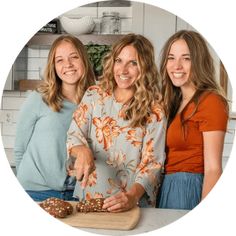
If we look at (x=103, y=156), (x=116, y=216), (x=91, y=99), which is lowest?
(x=116, y=216)

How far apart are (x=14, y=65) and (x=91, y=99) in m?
0.20

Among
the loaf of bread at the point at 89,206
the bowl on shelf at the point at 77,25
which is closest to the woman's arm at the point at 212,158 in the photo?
the loaf of bread at the point at 89,206

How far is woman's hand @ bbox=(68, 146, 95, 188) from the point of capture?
1420 millimetres

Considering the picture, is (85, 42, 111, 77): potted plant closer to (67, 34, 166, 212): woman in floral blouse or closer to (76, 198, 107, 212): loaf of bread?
(67, 34, 166, 212): woman in floral blouse

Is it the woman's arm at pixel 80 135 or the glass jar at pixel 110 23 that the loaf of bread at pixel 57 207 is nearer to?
the woman's arm at pixel 80 135

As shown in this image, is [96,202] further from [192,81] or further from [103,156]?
Result: [192,81]

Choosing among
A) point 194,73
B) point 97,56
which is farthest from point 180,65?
point 97,56

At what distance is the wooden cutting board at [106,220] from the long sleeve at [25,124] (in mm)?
194

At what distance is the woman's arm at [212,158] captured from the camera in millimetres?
1424

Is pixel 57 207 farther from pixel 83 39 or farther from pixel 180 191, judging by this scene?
pixel 83 39

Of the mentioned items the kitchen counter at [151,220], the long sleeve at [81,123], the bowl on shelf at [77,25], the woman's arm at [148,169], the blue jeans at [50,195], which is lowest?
the kitchen counter at [151,220]

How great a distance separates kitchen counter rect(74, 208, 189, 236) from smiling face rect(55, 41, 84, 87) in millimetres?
332

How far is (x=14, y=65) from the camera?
1496mm

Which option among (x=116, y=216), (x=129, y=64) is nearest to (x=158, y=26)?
(x=129, y=64)
